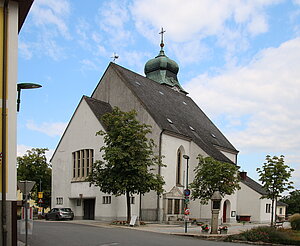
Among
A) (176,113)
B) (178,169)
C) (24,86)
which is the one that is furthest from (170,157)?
(24,86)

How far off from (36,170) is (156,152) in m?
22.7

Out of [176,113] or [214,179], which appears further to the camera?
[176,113]

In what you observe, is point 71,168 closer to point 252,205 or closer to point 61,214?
point 61,214

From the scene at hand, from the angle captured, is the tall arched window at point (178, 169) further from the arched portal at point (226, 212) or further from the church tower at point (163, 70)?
the church tower at point (163, 70)

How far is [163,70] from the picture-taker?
52.3 m

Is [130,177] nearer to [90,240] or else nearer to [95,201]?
[95,201]

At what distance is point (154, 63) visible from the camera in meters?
52.6

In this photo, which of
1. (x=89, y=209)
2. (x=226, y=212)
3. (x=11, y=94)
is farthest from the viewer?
(x=226, y=212)

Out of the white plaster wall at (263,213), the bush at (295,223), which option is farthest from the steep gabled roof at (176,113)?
the bush at (295,223)

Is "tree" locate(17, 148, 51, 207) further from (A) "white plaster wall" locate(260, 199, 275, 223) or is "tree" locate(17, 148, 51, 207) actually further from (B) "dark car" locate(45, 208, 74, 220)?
(A) "white plaster wall" locate(260, 199, 275, 223)

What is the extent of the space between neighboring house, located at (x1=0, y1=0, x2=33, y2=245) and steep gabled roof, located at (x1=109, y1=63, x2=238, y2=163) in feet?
73.7

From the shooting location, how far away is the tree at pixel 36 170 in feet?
167

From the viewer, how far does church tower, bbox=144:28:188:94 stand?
169 ft

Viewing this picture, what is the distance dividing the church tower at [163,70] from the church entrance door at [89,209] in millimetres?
20445
